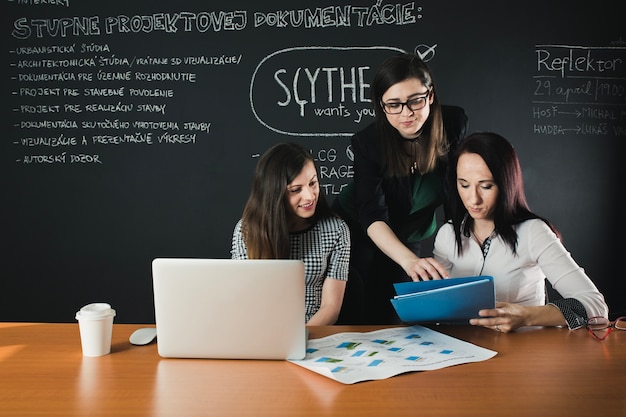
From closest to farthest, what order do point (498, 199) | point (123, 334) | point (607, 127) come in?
point (123, 334), point (498, 199), point (607, 127)

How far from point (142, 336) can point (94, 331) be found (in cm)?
15

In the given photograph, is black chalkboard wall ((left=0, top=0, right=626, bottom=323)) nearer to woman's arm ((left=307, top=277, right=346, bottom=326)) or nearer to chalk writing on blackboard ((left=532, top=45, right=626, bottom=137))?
chalk writing on blackboard ((left=532, top=45, right=626, bottom=137))

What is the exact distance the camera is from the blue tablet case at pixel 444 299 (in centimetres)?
163

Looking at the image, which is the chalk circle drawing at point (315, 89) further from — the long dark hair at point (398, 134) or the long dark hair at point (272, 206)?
the long dark hair at point (272, 206)

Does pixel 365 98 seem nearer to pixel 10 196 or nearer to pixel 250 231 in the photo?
pixel 250 231

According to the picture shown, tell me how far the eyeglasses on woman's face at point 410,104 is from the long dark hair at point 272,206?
35cm

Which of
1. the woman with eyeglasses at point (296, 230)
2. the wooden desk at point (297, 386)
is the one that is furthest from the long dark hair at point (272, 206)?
the wooden desk at point (297, 386)

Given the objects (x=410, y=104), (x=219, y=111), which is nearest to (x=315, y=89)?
(x=219, y=111)

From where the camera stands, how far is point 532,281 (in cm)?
212

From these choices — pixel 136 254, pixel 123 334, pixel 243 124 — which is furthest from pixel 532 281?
pixel 136 254

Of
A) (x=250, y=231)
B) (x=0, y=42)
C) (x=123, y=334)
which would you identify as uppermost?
(x=0, y=42)

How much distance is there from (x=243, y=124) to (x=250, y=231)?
1440mm

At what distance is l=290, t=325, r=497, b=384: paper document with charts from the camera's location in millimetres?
1448

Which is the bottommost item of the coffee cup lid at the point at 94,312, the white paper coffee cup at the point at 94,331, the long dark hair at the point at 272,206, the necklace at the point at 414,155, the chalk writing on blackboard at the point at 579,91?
the white paper coffee cup at the point at 94,331
